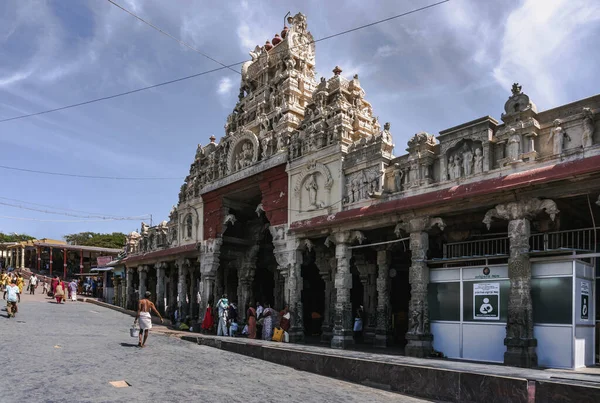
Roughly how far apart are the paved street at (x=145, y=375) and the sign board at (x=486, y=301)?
11.8 feet

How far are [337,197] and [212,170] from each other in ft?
28.7

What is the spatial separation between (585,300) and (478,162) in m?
3.80

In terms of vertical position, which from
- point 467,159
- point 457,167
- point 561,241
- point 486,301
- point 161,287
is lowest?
point 161,287

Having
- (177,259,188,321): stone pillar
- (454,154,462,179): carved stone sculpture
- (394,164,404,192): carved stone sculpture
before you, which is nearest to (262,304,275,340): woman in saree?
(394,164,404,192): carved stone sculpture

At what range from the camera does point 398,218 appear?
13781mm

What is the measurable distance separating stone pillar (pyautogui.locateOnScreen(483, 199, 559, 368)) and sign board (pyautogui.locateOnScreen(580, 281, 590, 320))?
105cm

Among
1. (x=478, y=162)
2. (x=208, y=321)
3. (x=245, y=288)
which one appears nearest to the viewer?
(x=478, y=162)

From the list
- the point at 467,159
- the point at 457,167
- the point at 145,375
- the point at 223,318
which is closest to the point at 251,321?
the point at 223,318

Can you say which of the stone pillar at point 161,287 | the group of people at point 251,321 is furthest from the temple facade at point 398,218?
the stone pillar at point 161,287

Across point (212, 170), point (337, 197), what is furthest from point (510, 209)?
point (212, 170)

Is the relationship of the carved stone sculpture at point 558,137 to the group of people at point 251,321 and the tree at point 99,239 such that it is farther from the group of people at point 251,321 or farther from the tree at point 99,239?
the tree at point 99,239

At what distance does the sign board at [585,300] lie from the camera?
420 inches

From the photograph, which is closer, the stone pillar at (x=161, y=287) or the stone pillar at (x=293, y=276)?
the stone pillar at (x=293, y=276)

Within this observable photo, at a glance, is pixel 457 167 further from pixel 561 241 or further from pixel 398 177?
pixel 561 241
